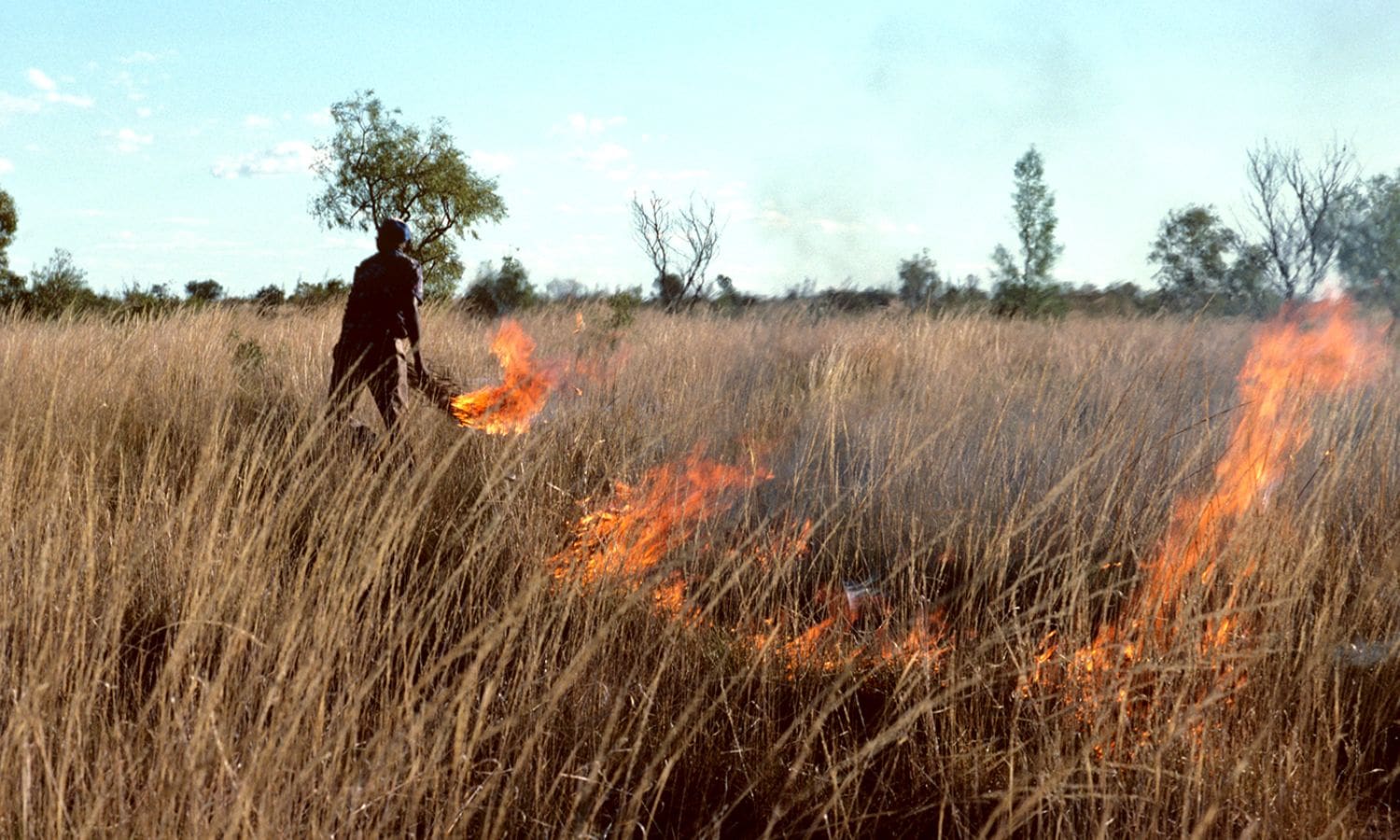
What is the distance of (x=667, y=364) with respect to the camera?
8.32 meters

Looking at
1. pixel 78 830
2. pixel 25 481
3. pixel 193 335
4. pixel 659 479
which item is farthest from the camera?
pixel 193 335

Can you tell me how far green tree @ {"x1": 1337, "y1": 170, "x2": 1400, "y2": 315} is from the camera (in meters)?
18.1

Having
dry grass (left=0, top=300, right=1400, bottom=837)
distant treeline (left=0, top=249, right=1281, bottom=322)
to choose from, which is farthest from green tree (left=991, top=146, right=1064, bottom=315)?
dry grass (left=0, top=300, right=1400, bottom=837)

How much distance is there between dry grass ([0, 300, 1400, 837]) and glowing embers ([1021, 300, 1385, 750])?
70 mm

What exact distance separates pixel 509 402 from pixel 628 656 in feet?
9.87

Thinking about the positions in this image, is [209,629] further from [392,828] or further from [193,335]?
[193,335]

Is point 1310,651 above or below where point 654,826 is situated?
above

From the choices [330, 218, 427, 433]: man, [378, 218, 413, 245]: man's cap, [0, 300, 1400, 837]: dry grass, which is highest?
[378, 218, 413, 245]: man's cap

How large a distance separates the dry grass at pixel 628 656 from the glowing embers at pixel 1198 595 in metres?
0.07

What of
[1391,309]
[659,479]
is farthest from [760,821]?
[1391,309]

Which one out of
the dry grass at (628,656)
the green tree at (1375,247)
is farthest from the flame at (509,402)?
the green tree at (1375,247)

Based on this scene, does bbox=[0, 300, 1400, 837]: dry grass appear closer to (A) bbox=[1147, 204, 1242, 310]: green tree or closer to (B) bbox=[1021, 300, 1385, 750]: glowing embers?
(B) bbox=[1021, 300, 1385, 750]: glowing embers

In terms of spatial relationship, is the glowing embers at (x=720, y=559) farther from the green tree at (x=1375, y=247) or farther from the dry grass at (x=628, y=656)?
the green tree at (x=1375, y=247)

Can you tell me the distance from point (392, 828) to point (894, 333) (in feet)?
29.2
